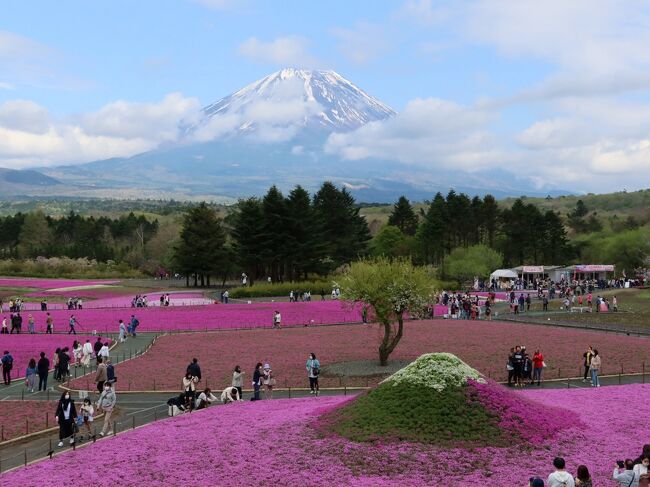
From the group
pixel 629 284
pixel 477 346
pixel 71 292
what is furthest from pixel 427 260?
pixel 477 346

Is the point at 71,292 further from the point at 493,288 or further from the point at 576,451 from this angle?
the point at 576,451

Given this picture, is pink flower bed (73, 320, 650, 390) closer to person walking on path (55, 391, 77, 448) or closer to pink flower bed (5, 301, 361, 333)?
pink flower bed (5, 301, 361, 333)

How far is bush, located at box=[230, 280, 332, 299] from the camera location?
75.1m

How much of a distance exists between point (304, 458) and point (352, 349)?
2319 centimetres

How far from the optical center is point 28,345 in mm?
42062

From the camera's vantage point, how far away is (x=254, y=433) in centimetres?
1908

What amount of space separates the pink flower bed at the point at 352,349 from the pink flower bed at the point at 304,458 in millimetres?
10048

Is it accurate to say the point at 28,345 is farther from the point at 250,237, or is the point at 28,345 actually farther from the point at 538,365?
the point at 250,237

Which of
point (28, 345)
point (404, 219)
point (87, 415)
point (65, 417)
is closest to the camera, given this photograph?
point (65, 417)

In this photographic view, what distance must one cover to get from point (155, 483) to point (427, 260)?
10375 cm

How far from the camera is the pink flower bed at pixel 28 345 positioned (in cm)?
3681

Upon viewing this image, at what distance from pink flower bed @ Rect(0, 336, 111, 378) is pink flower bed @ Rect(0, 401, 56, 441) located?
7.96 metres

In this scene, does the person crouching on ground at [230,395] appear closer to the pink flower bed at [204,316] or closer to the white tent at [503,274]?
the pink flower bed at [204,316]

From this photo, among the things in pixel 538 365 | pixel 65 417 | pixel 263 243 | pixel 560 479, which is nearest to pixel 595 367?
pixel 538 365
